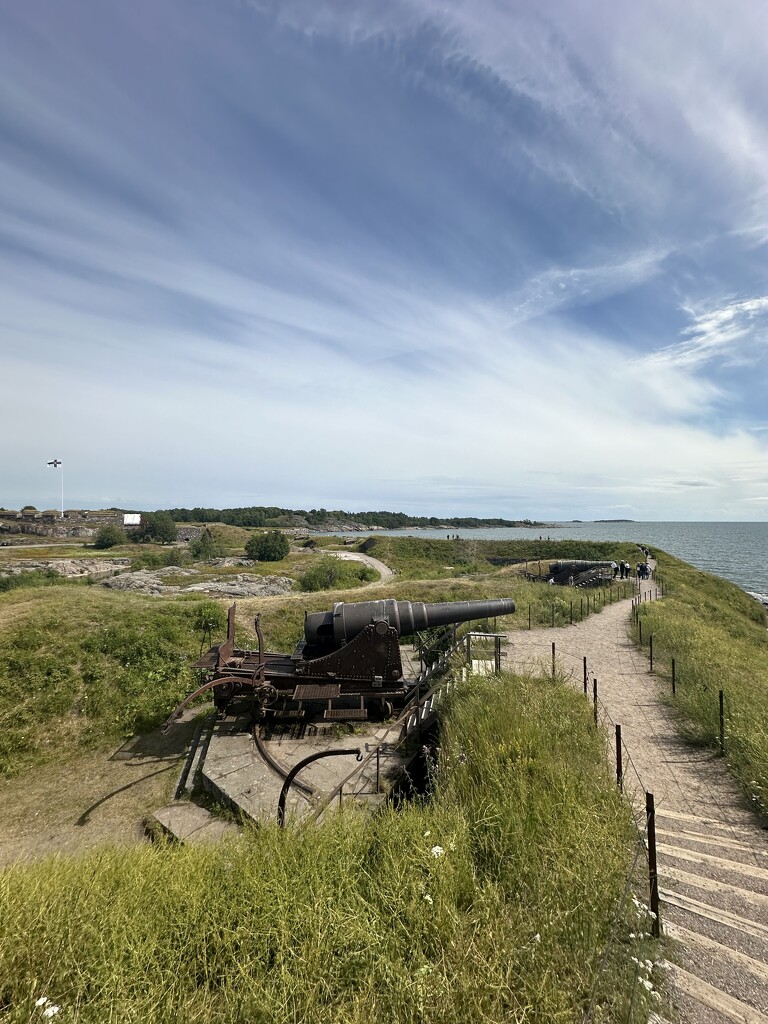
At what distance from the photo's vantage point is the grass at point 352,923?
85.9 inches

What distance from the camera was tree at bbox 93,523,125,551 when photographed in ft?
218

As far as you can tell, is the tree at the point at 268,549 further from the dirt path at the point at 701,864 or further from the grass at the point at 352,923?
the grass at the point at 352,923

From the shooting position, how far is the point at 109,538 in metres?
67.9

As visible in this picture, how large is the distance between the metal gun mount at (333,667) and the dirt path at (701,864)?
3.55 meters

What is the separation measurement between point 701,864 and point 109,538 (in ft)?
253

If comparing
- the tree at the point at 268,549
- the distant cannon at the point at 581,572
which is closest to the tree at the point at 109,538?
the tree at the point at 268,549

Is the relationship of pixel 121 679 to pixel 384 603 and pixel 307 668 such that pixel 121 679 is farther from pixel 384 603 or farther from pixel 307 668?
pixel 384 603

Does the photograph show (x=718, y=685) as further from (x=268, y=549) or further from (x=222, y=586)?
(x=268, y=549)

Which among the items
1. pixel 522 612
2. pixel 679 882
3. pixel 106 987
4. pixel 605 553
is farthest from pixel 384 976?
pixel 605 553

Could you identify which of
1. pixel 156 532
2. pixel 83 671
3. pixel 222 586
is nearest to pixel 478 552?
pixel 222 586

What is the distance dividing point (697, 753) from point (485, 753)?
366cm

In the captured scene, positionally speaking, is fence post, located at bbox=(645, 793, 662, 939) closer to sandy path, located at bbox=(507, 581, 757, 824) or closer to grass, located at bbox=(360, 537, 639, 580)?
sandy path, located at bbox=(507, 581, 757, 824)

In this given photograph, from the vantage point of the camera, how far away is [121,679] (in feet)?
32.1

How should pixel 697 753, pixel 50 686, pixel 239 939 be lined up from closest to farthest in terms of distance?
pixel 239 939, pixel 697 753, pixel 50 686
